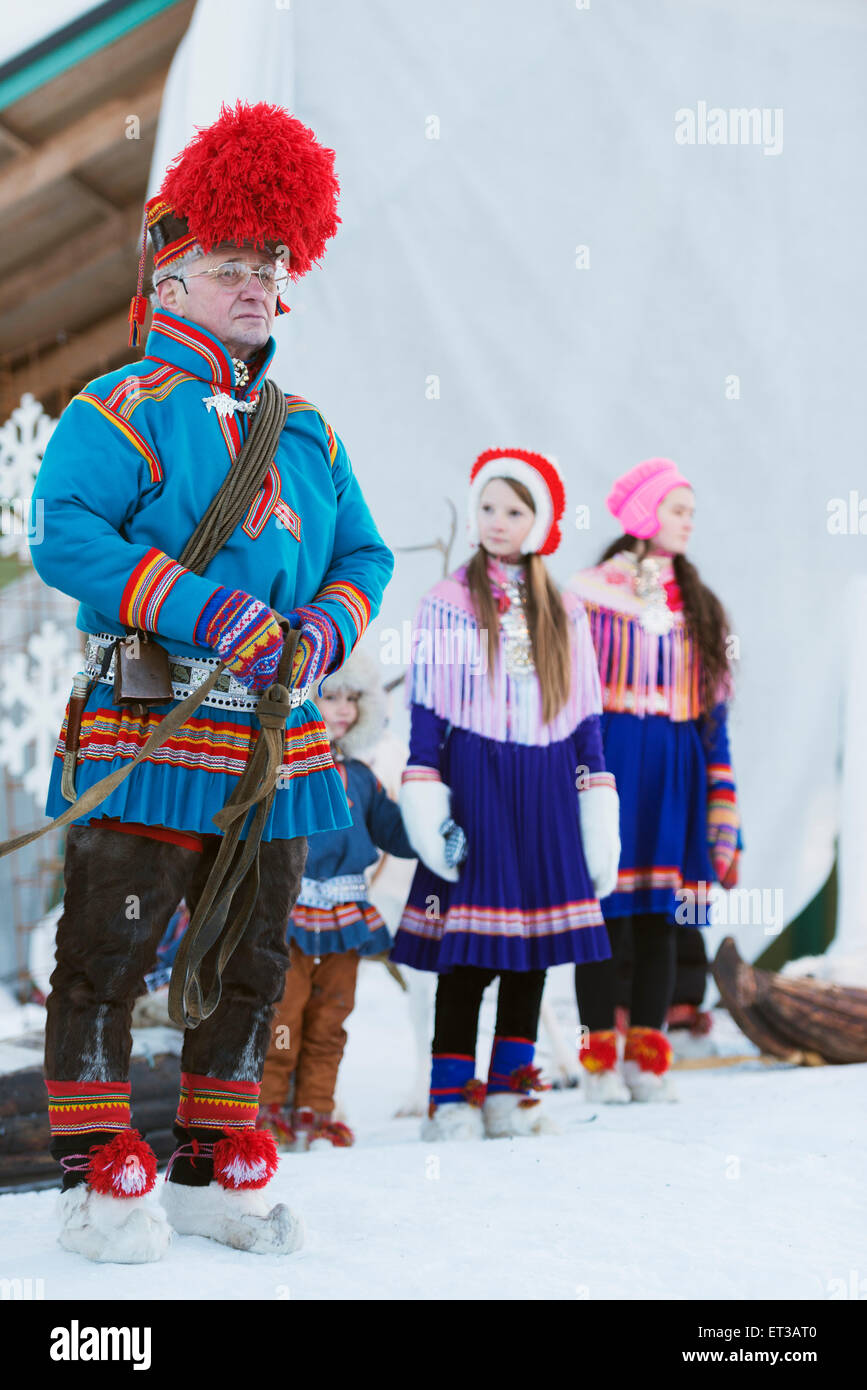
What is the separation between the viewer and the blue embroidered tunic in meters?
1.53

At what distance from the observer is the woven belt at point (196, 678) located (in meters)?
1.61

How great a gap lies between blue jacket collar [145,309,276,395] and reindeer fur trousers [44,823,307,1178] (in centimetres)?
57

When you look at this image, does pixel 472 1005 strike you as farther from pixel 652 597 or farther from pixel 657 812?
pixel 652 597

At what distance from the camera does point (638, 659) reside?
3.04 m

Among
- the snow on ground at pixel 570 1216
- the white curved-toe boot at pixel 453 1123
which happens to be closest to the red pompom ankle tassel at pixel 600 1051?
the snow on ground at pixel 570 1216

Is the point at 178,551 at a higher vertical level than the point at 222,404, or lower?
lower

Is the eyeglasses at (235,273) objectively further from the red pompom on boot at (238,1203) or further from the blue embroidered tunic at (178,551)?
the red pompom on boot at (238,1203)

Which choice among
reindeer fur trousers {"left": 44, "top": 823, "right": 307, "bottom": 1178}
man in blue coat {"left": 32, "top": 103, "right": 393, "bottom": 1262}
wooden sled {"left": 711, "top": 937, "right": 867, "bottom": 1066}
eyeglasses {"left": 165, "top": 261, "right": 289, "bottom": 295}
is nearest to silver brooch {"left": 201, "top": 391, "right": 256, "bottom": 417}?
man in blue coat {"left": 32, "top": 103, "right": 393, "bottom": 1262}

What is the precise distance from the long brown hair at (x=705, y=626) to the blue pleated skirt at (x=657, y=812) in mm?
112

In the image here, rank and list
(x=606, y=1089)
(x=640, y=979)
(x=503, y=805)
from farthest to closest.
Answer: (x=640, y=979), (x=606, y=1089), (x=503, y=805)

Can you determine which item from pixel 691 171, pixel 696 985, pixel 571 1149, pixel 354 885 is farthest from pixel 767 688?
pixel 571 1149

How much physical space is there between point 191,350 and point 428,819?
3.57 ft

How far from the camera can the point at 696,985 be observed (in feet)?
11.7

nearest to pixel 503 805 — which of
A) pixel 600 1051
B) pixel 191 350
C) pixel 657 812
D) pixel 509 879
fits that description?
pixel 509 879
